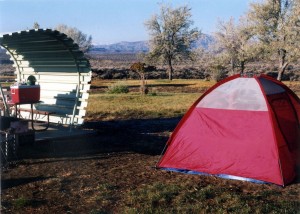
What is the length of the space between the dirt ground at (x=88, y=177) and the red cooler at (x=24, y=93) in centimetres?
139

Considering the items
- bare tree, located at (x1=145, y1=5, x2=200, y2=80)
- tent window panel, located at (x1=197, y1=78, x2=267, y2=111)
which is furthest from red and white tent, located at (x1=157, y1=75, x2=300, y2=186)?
bare tree, located at (x1=145, y1=5, x2=200, y2=80)

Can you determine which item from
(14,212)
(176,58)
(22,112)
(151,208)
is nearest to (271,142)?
(151,208)

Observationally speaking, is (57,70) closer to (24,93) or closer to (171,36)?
(24,93)

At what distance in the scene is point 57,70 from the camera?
1423 centimetres

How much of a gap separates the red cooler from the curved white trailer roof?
4.85 feet

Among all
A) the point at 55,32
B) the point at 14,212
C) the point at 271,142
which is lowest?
the point at 14,212

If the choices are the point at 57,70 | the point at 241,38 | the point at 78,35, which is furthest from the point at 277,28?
the point at 78,35

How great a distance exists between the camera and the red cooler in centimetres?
1166

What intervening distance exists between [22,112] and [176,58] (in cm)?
4464

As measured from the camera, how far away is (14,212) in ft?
22.3

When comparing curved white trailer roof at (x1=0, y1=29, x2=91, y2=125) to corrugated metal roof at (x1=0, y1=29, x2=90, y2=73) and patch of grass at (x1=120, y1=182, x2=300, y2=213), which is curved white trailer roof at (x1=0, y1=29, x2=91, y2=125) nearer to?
corrugated metal roof at (x1=0, y1=29, x2=90, y2=73)

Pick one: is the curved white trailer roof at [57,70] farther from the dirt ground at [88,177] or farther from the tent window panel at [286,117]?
the tent window panel at [286,117]

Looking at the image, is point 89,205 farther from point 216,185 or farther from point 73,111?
point 73,111

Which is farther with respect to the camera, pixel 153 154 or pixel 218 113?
pixel 153 154
